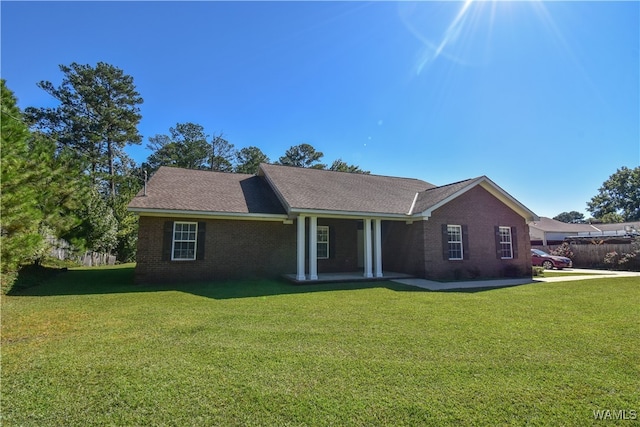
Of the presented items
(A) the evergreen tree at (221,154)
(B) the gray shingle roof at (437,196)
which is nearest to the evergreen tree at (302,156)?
(A) the evergreen tree at (221,154)

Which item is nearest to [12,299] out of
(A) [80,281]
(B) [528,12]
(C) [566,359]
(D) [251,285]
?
(A) [80,281]

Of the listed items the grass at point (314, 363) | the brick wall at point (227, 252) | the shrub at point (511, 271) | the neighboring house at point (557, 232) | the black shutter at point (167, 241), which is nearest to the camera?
the grass at point (314, 363)

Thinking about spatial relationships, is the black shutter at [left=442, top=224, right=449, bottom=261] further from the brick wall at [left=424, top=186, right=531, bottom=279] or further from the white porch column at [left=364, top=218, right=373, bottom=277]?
the white porch column at [left=364, top=218, right=373, bottom=277]

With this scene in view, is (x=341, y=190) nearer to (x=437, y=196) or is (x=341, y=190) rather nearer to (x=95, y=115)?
(x=437, y=196)

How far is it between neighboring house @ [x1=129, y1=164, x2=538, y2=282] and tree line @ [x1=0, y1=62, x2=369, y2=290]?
321 cm

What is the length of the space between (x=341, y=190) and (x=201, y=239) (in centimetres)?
661

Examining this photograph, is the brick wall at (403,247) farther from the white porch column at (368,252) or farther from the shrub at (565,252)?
the shrub at (565,252)

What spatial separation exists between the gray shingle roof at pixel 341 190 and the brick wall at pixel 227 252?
1.72 meters

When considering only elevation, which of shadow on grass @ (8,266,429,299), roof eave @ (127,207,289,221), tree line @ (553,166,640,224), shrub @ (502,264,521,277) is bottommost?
shadow on grass @ (8,266,429,299)

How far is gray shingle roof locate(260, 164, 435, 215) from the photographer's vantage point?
489 inches

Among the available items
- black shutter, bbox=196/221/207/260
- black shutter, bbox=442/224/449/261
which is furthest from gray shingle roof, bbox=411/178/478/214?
black shutter, bbox=196/221/207/260

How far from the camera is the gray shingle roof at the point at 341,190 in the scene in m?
12.4

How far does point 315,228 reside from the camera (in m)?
11.8

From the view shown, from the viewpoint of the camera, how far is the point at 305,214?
1173 centimetres
